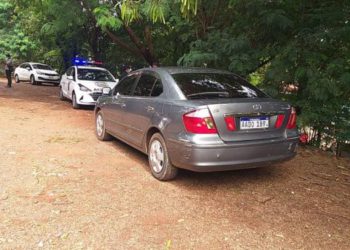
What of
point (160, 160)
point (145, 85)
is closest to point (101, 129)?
point (145, 85)

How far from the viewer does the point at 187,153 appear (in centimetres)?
461

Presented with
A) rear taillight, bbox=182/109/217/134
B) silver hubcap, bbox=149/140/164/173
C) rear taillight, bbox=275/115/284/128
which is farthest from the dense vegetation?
rear taillight, bbox=275/115/284/128

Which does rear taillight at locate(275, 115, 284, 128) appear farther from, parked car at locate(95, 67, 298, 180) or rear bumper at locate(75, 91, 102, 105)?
rear bumper at locate(75, 91, 102, 105)

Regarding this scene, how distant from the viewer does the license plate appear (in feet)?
15.4

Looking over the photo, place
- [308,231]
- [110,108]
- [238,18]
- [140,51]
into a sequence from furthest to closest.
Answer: [140,51]
[238,18]
[110,108]
[308,231]

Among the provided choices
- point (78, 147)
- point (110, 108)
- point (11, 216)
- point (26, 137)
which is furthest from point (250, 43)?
point (11, 216)

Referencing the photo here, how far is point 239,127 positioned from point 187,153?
71cm

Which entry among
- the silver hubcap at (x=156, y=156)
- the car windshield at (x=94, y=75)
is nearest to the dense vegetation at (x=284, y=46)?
the silver hubcap at (x=156, y=156)

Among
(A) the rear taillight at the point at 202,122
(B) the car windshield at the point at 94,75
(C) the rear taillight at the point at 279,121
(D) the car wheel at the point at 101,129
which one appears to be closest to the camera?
(A) the rear taillight at the point at 202,122

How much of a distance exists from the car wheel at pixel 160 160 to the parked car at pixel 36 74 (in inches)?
754

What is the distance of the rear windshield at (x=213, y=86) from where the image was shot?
16.6ft

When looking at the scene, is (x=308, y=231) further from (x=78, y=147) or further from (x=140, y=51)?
(x=140, y=51)

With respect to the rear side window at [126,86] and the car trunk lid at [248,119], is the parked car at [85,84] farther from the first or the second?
the car trunk lid at [248,119]

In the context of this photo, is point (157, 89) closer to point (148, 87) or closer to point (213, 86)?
point (148, 87)
